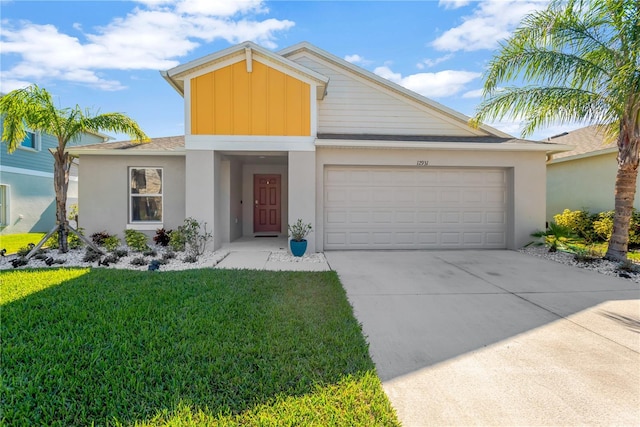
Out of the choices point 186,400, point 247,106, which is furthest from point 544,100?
point 186,400

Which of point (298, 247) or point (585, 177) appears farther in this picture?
point (585, 177)

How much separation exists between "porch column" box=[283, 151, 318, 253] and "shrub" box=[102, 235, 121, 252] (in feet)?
16.1

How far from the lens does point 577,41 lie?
275 inches

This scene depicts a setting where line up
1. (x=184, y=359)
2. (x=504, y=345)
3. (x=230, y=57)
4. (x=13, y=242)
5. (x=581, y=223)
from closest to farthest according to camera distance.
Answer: (x=184, y=359) < (x=504, y=345) < (x=230, y=57) < (x=13, y=242) < (x=581, y=223)

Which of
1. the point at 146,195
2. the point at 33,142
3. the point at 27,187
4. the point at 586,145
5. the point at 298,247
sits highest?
the point at 33,142

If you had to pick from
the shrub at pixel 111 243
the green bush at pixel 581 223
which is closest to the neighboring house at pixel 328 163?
the shrub at pixel 111 243

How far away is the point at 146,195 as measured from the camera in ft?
32.1

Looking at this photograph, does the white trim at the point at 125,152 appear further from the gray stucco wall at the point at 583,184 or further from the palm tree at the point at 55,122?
the gray stucco wall at the point at 583,184

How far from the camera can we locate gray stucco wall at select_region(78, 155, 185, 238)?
31.3 feet

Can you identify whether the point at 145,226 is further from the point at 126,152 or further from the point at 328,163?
the point at 328,163

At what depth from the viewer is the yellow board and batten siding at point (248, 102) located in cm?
826

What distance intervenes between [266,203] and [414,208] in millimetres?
5824

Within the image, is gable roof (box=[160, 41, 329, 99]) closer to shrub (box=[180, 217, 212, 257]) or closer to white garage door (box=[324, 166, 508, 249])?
white garage door (box=[324, 166, 508, 249])

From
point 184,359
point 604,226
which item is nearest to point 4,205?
point 184,359
